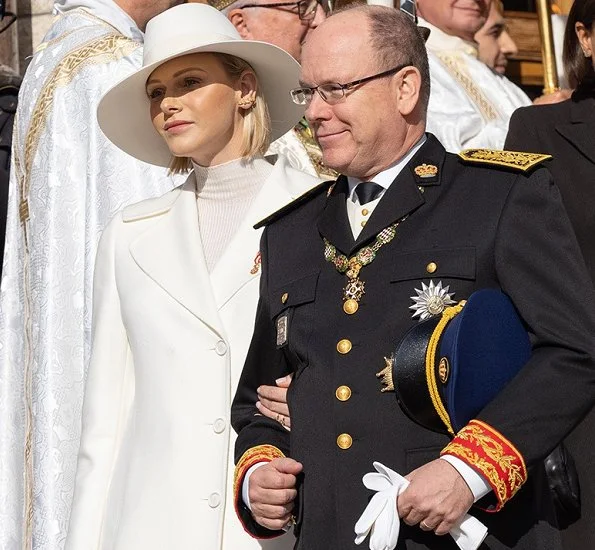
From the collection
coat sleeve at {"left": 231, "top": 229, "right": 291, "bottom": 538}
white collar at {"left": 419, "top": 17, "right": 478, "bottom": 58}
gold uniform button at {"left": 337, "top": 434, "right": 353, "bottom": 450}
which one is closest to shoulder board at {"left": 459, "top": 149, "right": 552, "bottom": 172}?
coat sleeve at {"left": 231, "top": 229, "right": 291, "bottom": 538}

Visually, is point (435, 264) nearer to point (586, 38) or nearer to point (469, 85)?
point (586, 38)

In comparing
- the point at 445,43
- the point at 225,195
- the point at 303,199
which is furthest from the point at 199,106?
the point at 445,43

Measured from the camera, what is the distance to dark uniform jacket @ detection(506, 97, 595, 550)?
4.46 m

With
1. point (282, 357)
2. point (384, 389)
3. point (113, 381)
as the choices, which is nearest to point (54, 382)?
point (113, 381)

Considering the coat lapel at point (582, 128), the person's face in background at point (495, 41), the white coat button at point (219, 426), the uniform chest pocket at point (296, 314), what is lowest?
the person's face in background at point (495, 41)

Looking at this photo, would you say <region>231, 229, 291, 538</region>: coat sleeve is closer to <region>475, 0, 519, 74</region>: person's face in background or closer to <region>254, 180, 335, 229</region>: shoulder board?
<region>254, 180, 335, 229</region>: shoulder board

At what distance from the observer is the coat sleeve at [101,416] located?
434cm

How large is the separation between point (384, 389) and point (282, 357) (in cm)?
49

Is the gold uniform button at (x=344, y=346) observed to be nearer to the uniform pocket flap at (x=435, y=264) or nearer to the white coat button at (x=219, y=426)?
the uniform pocket flap at (x=435, y=264)

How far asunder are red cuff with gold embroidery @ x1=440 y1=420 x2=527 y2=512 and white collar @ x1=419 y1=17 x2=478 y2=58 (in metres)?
4.02

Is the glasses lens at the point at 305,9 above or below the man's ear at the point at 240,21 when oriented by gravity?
above

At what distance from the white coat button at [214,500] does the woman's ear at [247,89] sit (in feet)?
3.67

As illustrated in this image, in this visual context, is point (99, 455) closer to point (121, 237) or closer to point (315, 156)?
point (121, 237)

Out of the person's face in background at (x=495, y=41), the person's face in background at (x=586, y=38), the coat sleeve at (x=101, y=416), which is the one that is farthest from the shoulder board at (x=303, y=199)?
the person's face in background at (x=495, y=41)
